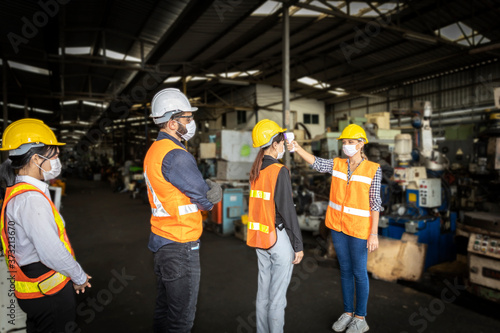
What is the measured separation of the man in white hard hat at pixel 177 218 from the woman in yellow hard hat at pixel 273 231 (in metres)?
0.47

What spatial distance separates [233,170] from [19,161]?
5496mm

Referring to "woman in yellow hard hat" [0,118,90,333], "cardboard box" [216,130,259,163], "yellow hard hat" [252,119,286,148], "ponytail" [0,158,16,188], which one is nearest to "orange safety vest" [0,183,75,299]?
"woman in yellow hard hat" [0,118,90,333]

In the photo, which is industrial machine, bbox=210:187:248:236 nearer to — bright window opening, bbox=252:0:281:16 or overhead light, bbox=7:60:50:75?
bright window opening, bbox=252:0:281:16

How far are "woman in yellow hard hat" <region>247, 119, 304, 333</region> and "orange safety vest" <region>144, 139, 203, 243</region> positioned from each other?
53cm

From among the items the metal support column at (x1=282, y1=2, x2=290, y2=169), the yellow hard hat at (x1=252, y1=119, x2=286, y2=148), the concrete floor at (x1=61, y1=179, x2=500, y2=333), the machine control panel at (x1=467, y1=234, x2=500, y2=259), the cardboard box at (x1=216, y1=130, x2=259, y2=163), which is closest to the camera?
the yellow hard hat at (x1=252, y1=119, x2=286, y2=148)

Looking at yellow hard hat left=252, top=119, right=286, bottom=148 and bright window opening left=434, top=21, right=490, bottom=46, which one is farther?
bright window opening left=434, top=21, right=490, bottom=46

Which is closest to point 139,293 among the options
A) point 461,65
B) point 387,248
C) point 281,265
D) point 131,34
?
point 281,265

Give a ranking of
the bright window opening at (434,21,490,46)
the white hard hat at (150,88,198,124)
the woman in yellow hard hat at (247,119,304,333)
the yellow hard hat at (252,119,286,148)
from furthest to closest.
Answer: the bright window opening at (434,21,490,46)
the yellow hard hat at (252,119,286,148)
the woman in yellow hard hat at (247,119,304,333)
the white hard hat at (150,88,198,124)

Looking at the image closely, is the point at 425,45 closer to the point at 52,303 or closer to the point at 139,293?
the point at 139,293

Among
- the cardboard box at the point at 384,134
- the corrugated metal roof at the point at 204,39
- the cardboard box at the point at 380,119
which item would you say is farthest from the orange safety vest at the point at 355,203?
the cardboard box at the point at 380,119

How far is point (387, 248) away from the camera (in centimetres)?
360

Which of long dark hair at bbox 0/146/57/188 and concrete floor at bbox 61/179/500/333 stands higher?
long dark hair at bbox 0/146/57/188

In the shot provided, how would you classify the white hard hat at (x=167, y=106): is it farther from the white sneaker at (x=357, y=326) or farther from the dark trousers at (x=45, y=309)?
the white sneaker at (x=357, y=326)

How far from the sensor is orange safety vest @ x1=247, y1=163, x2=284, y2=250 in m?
2.02
